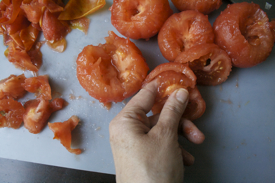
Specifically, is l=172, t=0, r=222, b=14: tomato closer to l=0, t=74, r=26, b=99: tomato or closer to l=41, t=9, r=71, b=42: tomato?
l=41, t=9, r=71, b=42: tomato

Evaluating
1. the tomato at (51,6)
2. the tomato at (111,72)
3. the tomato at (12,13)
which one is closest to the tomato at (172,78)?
the tomato at (111,72)

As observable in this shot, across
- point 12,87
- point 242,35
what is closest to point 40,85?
point 12,87

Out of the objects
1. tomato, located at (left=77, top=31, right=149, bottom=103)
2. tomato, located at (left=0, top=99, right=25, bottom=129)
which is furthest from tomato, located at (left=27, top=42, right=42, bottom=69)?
tomato, located at (left=77, top=31, right=149, bottom=103)

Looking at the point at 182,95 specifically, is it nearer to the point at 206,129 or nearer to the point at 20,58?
the point at 206,129

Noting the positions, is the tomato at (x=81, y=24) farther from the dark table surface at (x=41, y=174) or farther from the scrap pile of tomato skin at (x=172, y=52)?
the dark table surface at (x=41, y=174)

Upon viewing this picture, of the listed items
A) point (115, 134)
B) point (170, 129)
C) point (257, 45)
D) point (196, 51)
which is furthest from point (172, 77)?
point (257, 45)
